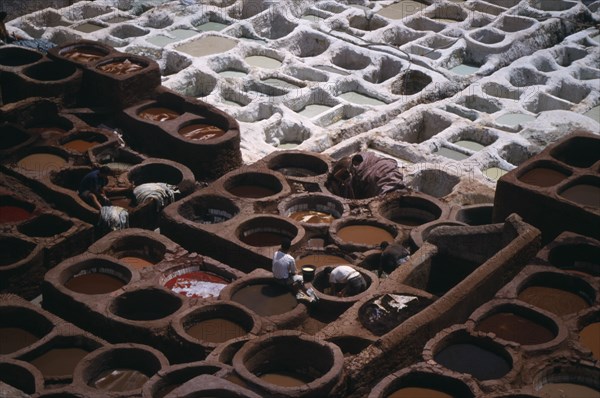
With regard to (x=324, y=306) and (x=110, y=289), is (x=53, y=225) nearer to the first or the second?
(x=110, y=289)

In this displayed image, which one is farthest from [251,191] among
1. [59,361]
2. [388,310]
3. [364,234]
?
[59,361]

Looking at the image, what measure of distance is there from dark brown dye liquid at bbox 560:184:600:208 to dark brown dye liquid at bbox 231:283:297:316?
4889mm

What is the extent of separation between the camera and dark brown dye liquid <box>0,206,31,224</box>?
17.6 m

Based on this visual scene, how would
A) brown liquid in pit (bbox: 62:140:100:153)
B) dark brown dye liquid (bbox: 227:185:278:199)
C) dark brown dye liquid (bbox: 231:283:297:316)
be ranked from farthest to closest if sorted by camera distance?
brown liquid in pit (bbox: 62:140:100:153) → dark brown dye liquid (bbox: 227:185:278:199) → dark brown dye liquid (bbox: 231:283:297:316)

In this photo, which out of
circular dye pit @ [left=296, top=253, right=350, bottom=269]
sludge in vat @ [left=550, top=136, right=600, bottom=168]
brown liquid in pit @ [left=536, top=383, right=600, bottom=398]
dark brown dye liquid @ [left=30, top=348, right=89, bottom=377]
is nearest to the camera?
brown liquid in pit @ [left=536, top=383, right=600, bottom=398]

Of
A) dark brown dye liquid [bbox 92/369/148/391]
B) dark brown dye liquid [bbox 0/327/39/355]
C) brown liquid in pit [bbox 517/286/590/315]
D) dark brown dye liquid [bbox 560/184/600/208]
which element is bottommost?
dark brown dye liquid [bbox 0/327/39/355]

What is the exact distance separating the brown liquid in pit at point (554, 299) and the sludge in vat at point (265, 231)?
4051 mm

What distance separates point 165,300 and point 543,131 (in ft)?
30.4

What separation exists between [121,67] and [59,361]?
8.36 meters

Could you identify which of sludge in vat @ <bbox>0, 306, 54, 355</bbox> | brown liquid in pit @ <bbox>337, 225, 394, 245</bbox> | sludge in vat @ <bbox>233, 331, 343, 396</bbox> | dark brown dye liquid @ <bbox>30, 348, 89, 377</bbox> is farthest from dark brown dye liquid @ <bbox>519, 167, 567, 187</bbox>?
sludge in vat @ <bbox>0, 306, 54, 355</bbox>

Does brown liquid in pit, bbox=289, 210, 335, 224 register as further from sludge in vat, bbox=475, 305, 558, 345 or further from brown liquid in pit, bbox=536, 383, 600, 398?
brown liquid in pit, bbox=536, 383, 600, 398

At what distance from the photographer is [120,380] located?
1431 centimetres

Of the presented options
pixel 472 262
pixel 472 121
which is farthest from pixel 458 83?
pixel 472 262

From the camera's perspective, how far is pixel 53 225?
17.6 meters
